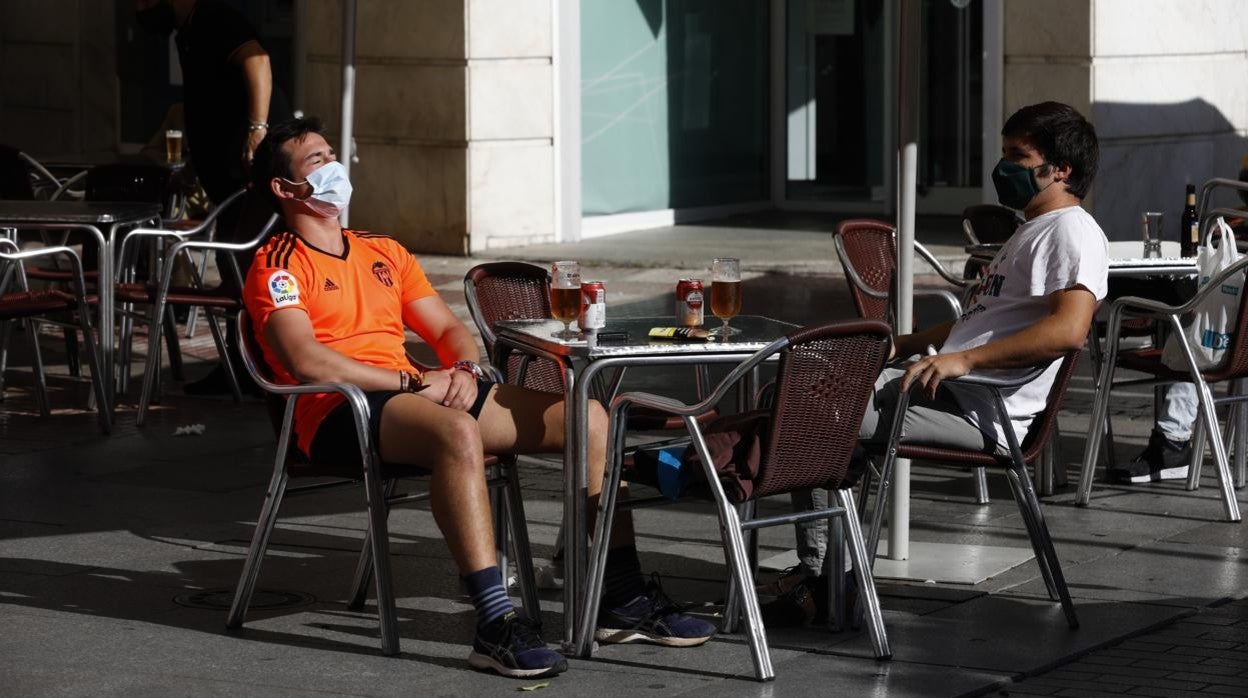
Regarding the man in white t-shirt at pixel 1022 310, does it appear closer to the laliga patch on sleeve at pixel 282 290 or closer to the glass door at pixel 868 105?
the laliga patch on sleeve at pixel 282 290

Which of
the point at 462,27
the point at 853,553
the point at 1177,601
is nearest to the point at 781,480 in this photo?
the point at 853,553

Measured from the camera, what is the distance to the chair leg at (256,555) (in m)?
5.63

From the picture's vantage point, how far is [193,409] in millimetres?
9375

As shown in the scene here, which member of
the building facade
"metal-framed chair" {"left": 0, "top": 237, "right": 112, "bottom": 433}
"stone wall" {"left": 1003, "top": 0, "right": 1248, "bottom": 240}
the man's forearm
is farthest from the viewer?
the building facade

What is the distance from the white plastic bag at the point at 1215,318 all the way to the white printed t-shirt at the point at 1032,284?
4.94ft

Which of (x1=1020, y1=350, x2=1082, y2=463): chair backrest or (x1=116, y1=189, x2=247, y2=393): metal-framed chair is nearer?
(x1=1020, y1=350, x2=1082, y2=463): chair backrest

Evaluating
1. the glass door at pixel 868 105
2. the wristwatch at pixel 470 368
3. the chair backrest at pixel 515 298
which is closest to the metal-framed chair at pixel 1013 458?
the wristwatch at pixel 470 368

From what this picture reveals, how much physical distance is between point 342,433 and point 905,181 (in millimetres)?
1937

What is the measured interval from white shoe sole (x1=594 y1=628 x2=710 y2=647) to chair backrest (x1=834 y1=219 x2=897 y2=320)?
2.78 metres

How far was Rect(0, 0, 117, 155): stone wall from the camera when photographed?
18.2 m

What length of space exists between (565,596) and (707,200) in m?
11.9

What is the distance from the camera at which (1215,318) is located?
7.27 meters

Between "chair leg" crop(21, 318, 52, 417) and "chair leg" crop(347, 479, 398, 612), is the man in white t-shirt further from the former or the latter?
"chair leg" crop(21, 318, 52, 417)

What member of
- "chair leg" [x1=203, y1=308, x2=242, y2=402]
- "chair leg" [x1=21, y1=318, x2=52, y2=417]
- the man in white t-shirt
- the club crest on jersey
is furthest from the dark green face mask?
"chair leg" [x1=21, y1=318, x2=52, y2=417]
